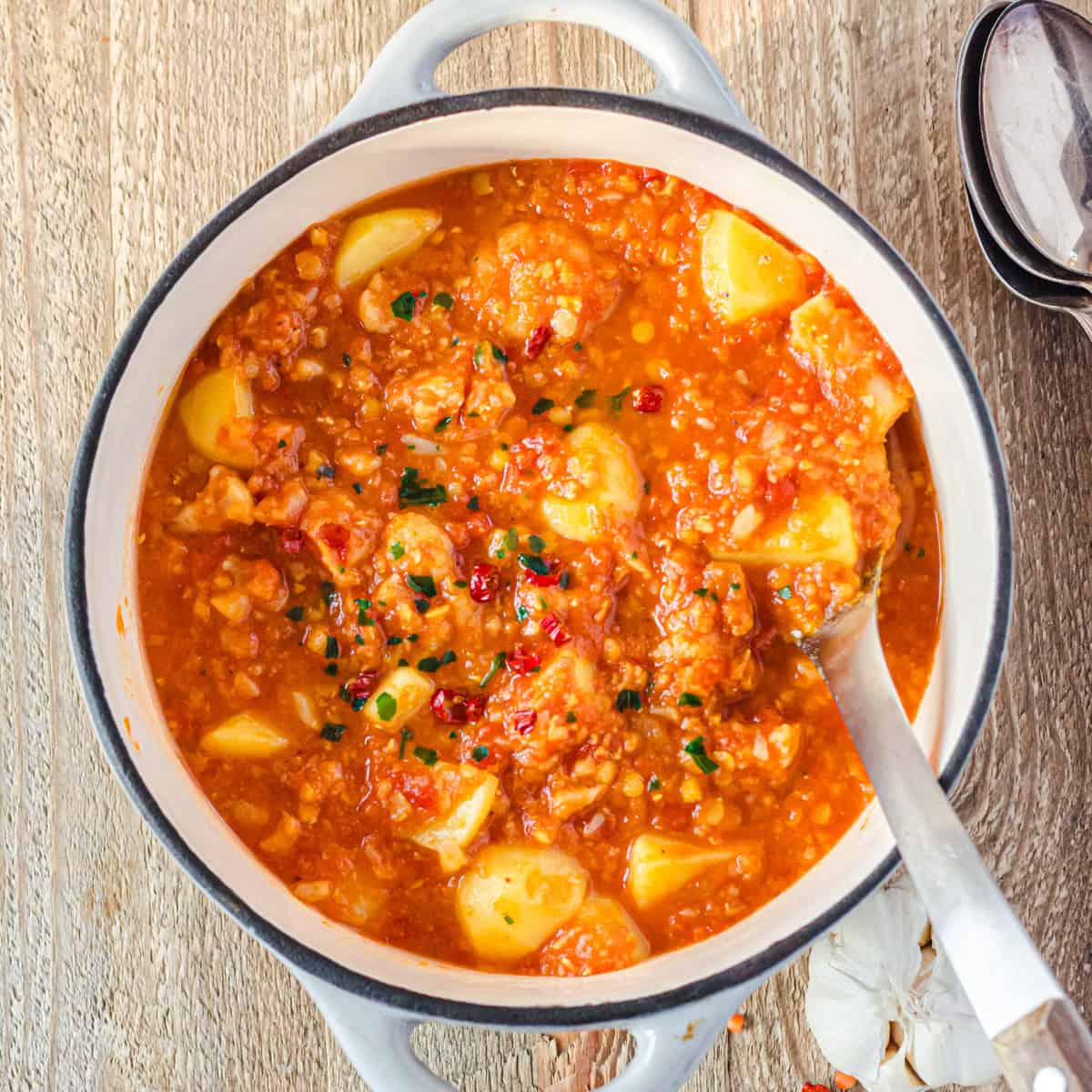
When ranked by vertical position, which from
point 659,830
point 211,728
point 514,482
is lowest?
point 659,830

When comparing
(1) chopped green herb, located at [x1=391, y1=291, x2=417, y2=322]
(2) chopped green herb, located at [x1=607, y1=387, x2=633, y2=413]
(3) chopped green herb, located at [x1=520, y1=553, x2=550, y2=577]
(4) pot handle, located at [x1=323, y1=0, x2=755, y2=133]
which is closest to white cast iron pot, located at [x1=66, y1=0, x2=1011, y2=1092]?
(4) pot handle, located at [x1=323, y1=0, x2=755, y2=133]

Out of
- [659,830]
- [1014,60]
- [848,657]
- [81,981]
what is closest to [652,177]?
[1014,60]

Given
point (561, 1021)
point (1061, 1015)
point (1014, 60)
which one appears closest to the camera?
point (1061, 1015)

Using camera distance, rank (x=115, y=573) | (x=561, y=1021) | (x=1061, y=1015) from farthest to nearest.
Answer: (x=115, y=573)
(x=561, y=1021)
(x=1061, y=1015)

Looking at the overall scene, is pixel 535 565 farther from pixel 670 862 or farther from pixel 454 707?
pixel 670 862

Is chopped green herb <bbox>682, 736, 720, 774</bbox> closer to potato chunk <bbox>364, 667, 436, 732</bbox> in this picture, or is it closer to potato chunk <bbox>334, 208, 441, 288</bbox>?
potato chunk <bbox>364, 667, 436, 732</bbox>

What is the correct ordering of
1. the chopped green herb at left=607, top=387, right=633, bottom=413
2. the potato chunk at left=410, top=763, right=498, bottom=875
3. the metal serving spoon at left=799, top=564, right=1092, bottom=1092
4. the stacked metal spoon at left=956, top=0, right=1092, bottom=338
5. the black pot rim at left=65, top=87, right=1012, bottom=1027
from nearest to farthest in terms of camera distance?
the metal serving spoon at left=799, top=564, right=1092, bottom=1092
the black pot rim at left=65, top=87, right=1012, bottom=1027
the potato chunk at left=410, top=763, right=498, bottom=875
the chopped green herb at left=607, top=387, right=633, bottom=413
the stacked metal spoon at left=956, top=0, right=1092, bottom=338

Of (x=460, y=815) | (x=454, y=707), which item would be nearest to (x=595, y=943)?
(x=460, y=815)

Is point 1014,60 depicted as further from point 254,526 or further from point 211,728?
point 211,728
